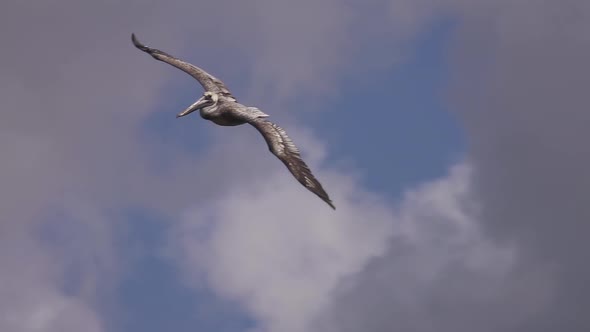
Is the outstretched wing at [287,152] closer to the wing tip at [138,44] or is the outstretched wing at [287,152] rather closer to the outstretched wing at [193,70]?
the outstretched wing at [193,70]

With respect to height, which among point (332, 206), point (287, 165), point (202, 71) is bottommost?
point (332, 206)

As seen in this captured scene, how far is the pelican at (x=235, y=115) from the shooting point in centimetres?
7200

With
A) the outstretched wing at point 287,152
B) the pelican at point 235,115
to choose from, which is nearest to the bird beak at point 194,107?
the pelican at point 235,115

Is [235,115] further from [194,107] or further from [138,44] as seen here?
[138,44]

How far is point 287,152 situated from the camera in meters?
73.9

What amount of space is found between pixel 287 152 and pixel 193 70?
56.7ft

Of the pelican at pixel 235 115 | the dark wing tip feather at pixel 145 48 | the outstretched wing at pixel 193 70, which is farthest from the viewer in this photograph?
the dark wing tip feather at pixel 145 48

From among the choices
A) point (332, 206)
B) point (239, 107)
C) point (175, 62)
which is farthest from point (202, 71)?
point (332, 206)

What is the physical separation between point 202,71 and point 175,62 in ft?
9.68

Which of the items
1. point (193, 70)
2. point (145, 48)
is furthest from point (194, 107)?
point (145, 48)

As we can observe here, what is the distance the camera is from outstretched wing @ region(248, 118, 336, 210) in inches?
2783

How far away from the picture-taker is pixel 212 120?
270 feet

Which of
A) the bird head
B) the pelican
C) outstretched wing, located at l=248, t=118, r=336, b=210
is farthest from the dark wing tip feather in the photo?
outstretched wing, located at l=248, t=118, r=336, b=210

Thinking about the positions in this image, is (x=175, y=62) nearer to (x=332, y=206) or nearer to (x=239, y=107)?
(x=239, y=107)
